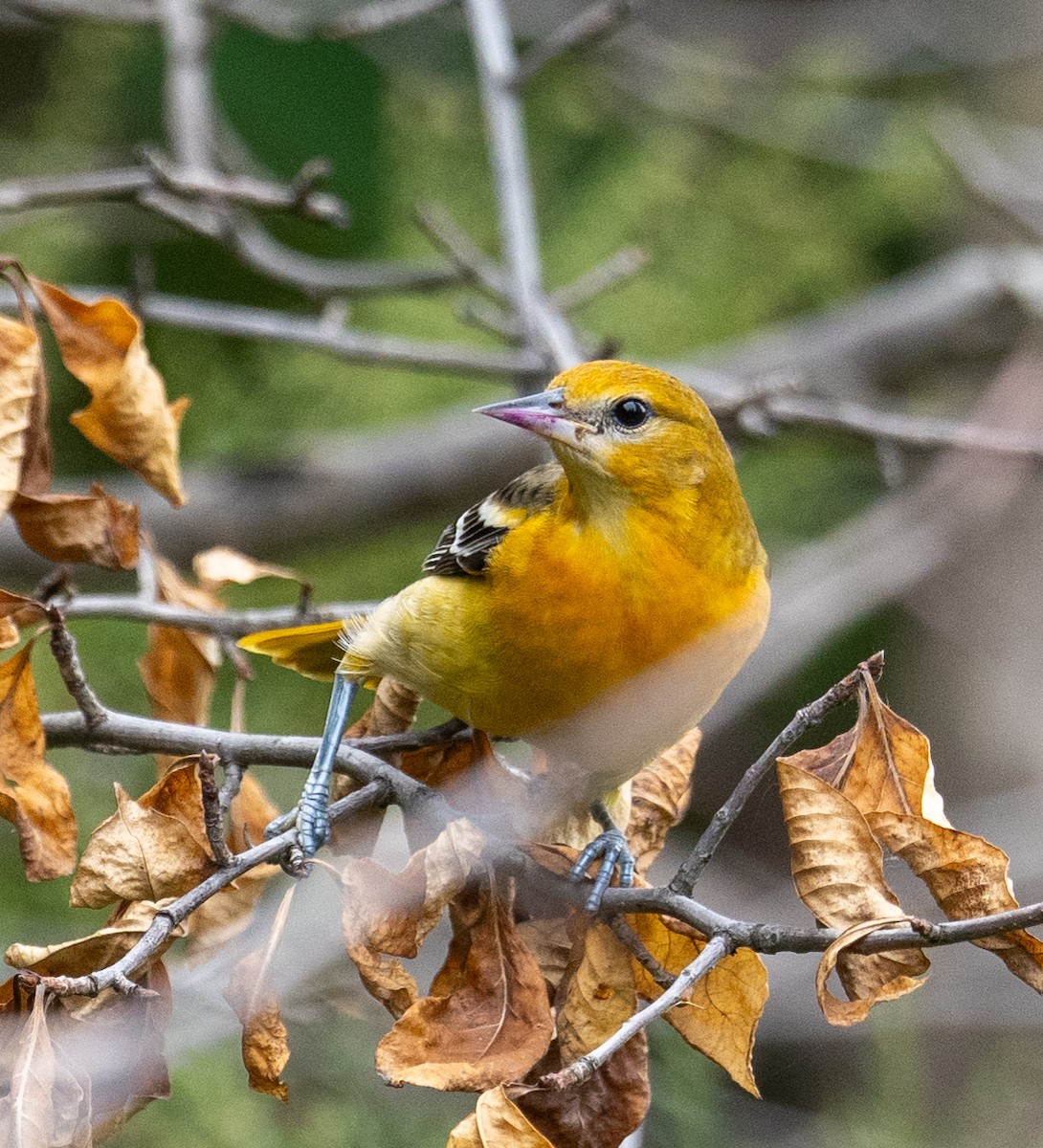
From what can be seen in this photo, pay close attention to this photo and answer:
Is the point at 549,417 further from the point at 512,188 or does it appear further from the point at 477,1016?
the point at 512,188

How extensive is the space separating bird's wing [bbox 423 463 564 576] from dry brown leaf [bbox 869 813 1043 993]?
103 centimetres

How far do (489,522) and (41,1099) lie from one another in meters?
1.39

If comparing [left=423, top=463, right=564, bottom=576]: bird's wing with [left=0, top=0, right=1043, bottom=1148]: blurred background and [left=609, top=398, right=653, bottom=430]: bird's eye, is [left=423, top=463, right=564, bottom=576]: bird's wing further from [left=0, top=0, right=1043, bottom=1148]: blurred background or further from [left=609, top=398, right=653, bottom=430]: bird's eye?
[left=0, top=0, right=1043, bottom=1148]: blurred background

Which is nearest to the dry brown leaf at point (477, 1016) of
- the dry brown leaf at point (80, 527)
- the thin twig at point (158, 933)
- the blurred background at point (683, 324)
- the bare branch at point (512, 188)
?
the thin twig at point (158, 933)

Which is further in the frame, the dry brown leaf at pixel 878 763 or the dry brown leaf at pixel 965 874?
the dry brown leaf at pixel 878 763

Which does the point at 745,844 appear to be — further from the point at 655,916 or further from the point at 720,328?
the point at 655,916

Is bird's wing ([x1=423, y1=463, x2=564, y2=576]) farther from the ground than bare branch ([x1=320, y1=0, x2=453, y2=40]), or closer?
closer

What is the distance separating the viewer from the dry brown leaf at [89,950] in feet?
5.37

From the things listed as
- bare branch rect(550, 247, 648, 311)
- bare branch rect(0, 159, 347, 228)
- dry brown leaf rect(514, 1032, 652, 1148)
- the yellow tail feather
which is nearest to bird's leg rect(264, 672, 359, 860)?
the yellow tail feather

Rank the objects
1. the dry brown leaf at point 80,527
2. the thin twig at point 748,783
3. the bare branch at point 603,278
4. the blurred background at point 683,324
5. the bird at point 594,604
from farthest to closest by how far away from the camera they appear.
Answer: the blurred background at point 683,324 → the bare branch at point 603,278 → the bird at point 594,604 → the dry brown leaf at point 80,527 → the thin twig at point 748,783

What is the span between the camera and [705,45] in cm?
709

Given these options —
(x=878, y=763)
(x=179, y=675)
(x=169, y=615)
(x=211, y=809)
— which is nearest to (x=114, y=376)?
(x=169, y=615)

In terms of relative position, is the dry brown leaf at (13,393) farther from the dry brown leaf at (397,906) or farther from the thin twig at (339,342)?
the thin twig at (339,342)

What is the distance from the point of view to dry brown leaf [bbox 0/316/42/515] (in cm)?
208
